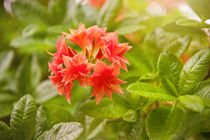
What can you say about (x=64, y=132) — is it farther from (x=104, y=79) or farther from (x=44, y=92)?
(x=44, y=92)

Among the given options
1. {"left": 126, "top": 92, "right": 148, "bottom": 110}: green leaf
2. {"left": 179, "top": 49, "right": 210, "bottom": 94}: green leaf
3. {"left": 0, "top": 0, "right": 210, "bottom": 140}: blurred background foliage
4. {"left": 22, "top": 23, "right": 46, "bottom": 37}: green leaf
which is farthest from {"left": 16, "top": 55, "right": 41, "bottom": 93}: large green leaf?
{"left": 179, "top": 49, "right": 210, "bottom": 94}: green leaf

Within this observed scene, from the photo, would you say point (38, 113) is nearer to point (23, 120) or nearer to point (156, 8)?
point (23, 120)

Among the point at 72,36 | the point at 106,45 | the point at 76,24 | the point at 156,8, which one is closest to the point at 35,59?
the point at 76,24

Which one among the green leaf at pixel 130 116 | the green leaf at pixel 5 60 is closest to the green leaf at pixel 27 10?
the green leaf at pixel 5 60

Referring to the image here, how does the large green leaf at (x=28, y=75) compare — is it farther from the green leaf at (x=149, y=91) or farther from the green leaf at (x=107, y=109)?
the green leaf at (x=149, y=91)

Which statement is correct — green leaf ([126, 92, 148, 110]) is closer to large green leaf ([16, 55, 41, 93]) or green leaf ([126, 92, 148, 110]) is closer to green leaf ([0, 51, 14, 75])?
large green leaf ([16, 55, 41, 93])
